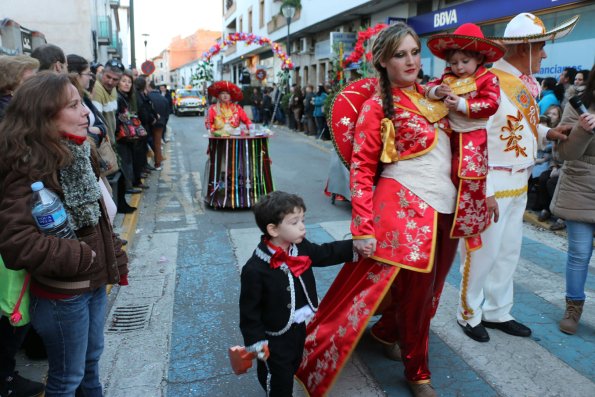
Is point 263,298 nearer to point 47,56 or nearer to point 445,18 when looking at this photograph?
point 47,56

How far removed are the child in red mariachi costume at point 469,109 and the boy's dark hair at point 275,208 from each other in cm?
90

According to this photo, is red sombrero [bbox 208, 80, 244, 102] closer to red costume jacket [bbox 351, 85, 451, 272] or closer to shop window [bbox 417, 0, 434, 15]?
red costume jacket [bbox 351, 85, 451, 272]

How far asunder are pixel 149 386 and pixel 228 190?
178 inches

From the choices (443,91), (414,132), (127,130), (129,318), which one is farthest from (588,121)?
(127,130)

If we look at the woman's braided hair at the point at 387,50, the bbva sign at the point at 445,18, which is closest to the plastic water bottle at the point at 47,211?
the woman's braided hair at the point at 387,50

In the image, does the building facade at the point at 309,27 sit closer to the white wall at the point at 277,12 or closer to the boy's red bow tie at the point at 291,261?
the white wall at the point at 277,12

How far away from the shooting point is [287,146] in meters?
15.2

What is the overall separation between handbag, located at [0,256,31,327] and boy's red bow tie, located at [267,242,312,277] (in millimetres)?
1012

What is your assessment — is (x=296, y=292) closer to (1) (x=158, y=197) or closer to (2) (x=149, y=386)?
(2) (x=149, y=386)

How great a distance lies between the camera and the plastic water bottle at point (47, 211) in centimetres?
192

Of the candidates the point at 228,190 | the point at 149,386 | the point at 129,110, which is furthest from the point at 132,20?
the point at 149,386

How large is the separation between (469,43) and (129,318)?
2.95 m

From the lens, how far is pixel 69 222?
2.06 metres

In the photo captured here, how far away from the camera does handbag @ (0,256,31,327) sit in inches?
81.9
